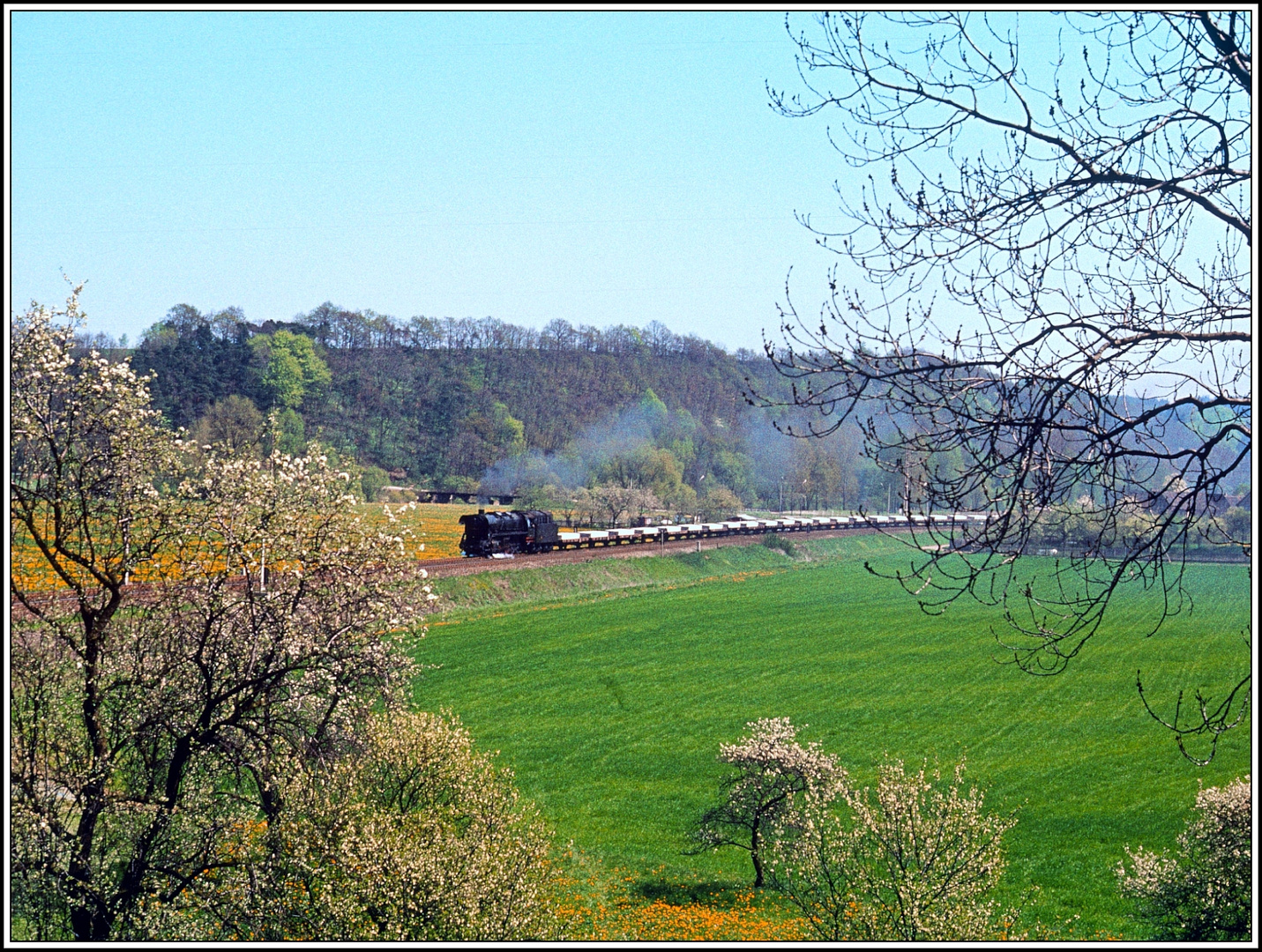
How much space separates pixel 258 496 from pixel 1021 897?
1425 cm

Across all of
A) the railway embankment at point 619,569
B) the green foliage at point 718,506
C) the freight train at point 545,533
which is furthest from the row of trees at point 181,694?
the green foliage at point 718,506

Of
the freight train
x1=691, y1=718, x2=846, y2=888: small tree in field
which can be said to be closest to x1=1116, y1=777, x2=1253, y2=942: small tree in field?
x1=691, y1=718, x2=846, y2=888: small tree in field

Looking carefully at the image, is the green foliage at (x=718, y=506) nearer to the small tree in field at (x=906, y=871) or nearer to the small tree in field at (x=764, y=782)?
the small tree in field at (x=764, y=782)

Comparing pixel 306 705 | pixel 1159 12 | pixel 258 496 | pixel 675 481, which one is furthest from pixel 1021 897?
pixel 675 481

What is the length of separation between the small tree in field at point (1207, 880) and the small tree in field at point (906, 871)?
256 centimetres

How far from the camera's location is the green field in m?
20.0

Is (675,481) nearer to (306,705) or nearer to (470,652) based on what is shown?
(470,652)

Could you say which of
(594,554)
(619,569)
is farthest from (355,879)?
(594,554)

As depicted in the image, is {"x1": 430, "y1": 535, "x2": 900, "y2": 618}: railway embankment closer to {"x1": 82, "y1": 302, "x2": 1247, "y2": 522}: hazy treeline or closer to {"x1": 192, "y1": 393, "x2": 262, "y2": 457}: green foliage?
{"x1": 82, "y1": 302, "x2": 1247, "y2": 522}: hazy treeline

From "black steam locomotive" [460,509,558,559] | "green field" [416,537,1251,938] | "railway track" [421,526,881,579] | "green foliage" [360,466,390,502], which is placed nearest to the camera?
"green field" [416,537,1251,938]

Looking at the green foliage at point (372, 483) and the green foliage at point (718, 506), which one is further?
the green foliage at point (718, 506)

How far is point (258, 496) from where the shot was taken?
33.4 ft

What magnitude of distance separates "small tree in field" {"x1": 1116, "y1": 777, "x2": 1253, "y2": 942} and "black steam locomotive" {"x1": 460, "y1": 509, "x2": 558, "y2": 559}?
34809 millimetres

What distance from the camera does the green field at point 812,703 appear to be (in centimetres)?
2005
